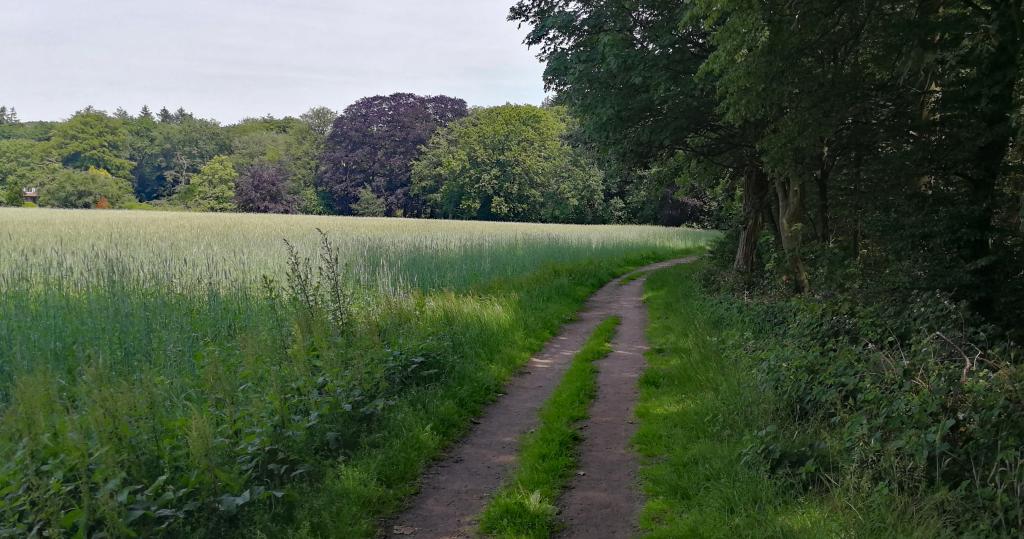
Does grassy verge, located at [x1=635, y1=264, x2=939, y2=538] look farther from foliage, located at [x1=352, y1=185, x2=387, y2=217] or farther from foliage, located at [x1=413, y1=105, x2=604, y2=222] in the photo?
foliage, located at [x1=352, y1=185, x2=387, y2=217]

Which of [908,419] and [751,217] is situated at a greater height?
[751,217]

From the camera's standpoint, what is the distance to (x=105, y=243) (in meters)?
12.5

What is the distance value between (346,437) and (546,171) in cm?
6010

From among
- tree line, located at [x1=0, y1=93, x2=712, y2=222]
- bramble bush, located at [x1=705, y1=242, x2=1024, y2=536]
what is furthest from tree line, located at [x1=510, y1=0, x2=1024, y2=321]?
tree line, located at [x1=0, y1=93, x2=712, y2=222]

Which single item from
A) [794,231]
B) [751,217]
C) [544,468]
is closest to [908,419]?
[544,468]

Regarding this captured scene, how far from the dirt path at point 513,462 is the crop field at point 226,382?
238 millimetres

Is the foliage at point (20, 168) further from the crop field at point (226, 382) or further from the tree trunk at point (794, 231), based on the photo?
the tree trunk at point (794, 231)

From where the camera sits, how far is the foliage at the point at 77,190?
2459 inches

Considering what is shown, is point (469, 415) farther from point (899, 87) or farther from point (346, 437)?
point (899, 87)

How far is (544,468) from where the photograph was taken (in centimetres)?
507

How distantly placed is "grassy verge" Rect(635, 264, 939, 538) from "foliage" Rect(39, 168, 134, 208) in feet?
235

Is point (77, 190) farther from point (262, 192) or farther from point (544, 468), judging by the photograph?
point (544, 468)

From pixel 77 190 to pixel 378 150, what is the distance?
31.0m

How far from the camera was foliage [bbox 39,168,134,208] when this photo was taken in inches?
2459
